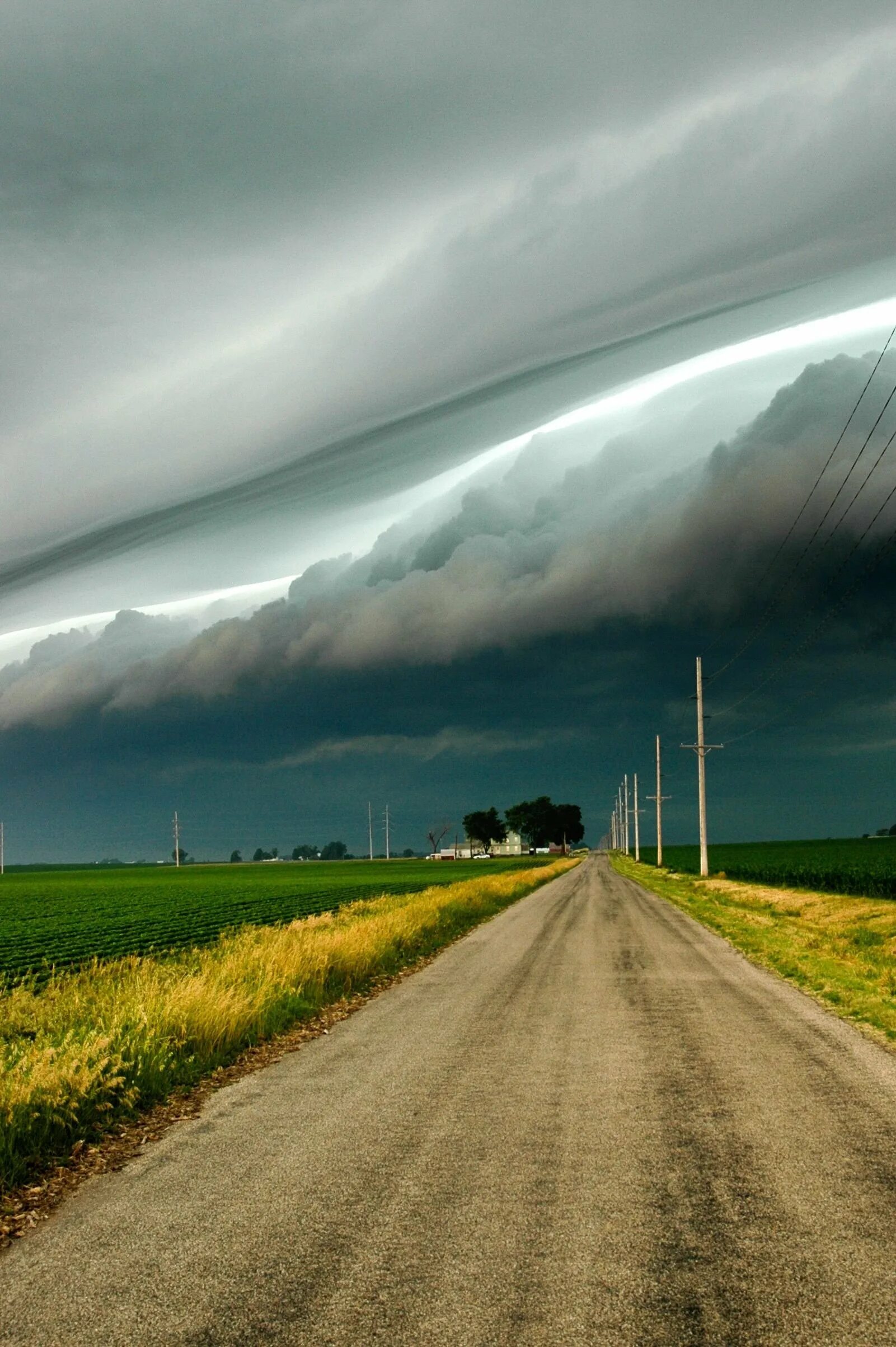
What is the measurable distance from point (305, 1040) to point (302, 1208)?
6.15 meters

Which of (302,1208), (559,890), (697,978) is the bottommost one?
(559,890)

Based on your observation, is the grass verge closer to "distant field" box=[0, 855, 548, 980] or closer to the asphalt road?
the asphalt road

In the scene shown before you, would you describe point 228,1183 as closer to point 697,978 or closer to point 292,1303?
point 292,1303

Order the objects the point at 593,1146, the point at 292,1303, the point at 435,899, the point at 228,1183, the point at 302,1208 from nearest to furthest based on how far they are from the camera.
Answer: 1. the point at 292,1303
2. the point at 302,1208
3. the point at 228,1183
4. the point at 593,1146
5. the point at 435,899

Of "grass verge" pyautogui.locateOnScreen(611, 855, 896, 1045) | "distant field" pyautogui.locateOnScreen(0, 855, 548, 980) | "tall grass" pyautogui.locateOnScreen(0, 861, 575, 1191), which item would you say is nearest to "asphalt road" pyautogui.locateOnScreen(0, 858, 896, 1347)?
"tall grass" pyautogui.locateOnScreen(0, 861, 575, 1191)

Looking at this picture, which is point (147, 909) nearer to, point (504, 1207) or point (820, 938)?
point (820, 938)

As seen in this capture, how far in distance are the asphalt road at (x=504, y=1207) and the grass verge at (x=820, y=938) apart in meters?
3.39

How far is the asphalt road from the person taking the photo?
486cm

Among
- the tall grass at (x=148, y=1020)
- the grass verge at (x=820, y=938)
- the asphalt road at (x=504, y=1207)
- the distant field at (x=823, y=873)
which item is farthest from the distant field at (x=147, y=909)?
the distant field at (x=823, y=873)

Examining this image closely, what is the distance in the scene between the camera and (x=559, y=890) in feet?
179

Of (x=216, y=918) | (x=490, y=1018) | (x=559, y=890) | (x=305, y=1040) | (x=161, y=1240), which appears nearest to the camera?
(x=161, y=1240)

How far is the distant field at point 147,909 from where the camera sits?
3042 centimetres

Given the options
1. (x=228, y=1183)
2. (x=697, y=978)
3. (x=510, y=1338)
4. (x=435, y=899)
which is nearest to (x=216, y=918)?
(x=435, y=899)

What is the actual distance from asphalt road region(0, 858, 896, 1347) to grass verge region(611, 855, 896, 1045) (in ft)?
11.1
